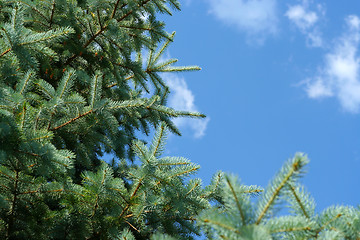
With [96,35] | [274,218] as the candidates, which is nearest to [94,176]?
[274,218]

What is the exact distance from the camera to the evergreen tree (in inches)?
59.1

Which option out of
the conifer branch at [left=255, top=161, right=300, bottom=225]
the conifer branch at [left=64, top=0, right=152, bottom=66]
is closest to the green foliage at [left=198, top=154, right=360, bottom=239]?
the conifer branch at [left=255, top=161, right=300, bottom=225]

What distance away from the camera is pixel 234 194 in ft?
4.83

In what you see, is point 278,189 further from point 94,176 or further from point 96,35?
point 96,35

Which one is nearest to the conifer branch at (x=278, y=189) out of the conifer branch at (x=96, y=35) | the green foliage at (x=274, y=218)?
the green foliage at (x=274, y=218)

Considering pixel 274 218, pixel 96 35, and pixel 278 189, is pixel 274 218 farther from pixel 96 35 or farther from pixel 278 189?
pixel 96 35

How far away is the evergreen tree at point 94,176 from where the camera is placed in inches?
59.1

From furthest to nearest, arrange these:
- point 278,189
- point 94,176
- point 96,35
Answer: point 96,35
point 94,176
point 278,189

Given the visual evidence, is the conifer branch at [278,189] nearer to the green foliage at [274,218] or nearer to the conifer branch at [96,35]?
the green foliage at [274,218]

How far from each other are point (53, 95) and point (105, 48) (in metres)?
1.77

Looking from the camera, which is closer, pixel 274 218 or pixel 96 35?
pixel 274 218

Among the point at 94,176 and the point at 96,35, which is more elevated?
the point at 96,35

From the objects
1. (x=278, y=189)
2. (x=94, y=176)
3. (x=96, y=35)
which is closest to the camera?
(x=278, y=189)

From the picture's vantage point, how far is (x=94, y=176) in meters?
2.72
